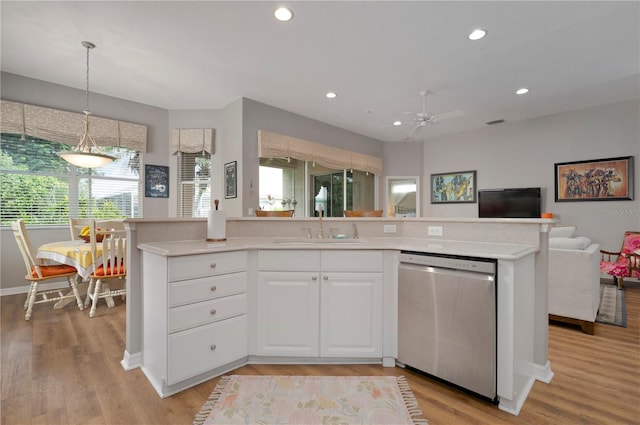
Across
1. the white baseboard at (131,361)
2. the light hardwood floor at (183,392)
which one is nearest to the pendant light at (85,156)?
the light hardwood floor at (183,392)

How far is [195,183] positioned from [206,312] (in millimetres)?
3939

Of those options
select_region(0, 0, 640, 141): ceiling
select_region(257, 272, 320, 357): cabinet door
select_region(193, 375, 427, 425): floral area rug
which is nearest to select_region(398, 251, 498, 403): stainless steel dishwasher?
select_region(193, 375, 427, 425): floral area rug

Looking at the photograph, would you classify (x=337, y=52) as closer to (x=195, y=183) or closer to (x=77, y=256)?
(x=195, y=183)

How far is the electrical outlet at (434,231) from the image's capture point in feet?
8.02

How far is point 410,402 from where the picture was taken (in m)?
1.72

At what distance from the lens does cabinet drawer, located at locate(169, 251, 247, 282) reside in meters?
1.78

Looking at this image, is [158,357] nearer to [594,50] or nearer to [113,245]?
[113,245]

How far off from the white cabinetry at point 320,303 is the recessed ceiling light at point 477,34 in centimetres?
250

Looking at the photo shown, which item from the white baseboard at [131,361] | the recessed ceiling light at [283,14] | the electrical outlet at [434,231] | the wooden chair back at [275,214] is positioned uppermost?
the recessed ceiling light at [283,14]

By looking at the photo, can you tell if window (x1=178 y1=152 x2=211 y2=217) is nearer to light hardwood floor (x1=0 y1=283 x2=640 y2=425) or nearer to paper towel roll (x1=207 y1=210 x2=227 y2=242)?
light hardwood floor (x1=0 y1=283 x2=640 y2=425)

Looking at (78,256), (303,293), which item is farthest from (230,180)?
(303,293)

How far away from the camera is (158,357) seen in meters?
1.86

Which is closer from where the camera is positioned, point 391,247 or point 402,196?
point 391,247

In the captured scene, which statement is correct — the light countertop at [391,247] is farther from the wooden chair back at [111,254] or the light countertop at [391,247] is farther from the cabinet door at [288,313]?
the wooden chair back at [111,254]
